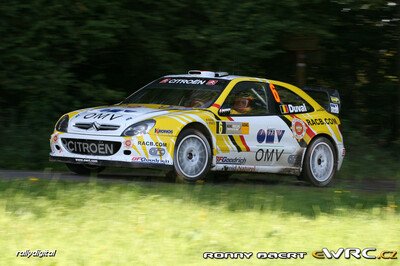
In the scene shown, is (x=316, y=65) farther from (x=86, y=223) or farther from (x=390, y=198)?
(x=86, y=223)

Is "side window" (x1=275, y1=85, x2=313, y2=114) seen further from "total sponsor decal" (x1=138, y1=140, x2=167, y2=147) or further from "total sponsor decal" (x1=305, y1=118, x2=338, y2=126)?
"total sponsor decal" (x1=138, y1=140, x2=167, y2=147)

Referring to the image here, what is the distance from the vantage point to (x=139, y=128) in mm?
11664

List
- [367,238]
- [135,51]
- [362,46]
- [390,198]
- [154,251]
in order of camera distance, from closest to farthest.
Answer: [154,251] → [367,238] → [390,198] → [135,51] → [362,46]

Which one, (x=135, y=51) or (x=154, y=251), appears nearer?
(x=154, y=251)

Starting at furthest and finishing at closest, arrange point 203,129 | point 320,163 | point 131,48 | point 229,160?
point 131,48, point 320,163, point 229,160, point 203,129

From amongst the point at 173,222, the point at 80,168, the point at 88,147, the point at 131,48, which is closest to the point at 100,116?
the point at 88,147

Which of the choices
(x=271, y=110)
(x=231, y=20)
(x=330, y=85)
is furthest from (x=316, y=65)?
(x=271, y=110)

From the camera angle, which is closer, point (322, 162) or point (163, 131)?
point (163, 131)

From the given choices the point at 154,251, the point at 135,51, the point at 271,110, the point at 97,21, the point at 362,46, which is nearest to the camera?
the point at 154,251

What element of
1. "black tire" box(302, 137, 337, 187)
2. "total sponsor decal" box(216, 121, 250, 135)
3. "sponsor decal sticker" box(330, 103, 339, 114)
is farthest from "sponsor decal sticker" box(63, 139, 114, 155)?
"sponsor decal sticker" box(330, 103, 339, 114)

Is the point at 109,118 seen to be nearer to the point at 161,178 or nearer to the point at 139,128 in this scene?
the point at 139,128

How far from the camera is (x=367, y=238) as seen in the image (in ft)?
26.7

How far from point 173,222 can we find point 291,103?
18.5 ft

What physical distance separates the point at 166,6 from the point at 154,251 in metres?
10.6
